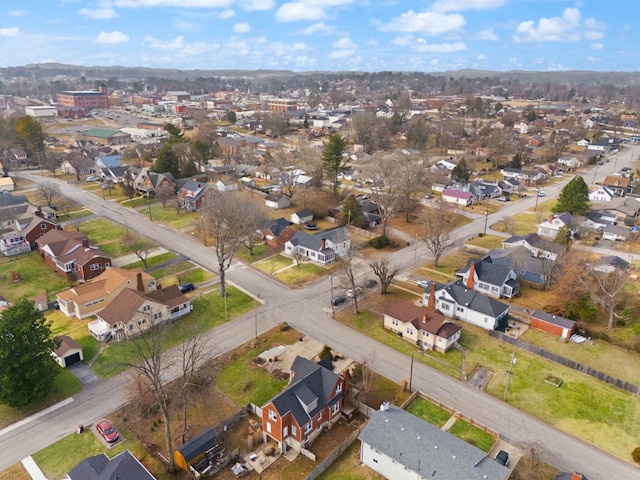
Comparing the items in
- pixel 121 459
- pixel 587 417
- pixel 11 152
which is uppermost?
pixel 11 152

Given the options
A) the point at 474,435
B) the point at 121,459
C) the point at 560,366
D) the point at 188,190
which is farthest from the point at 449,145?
the point at 121,459

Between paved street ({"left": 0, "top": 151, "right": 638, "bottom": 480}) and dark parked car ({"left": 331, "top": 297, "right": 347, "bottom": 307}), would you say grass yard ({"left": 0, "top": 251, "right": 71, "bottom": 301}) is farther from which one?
→ dark parked car ({"left": 331, "top": 297, "right": 347, "bottom": 307})

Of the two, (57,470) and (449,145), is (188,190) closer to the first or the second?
(57,470)

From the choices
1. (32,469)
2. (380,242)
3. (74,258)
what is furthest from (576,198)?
(32,469)

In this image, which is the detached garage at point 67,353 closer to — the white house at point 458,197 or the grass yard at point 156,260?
the grass yard at point 156,260

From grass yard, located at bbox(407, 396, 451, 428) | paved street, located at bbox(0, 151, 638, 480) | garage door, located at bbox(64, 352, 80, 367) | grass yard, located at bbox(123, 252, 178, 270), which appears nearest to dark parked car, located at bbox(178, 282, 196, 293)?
paved street, located at bbox(0, 151, 638, 480)

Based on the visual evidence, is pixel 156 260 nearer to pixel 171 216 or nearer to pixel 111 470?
pixel 171 216
